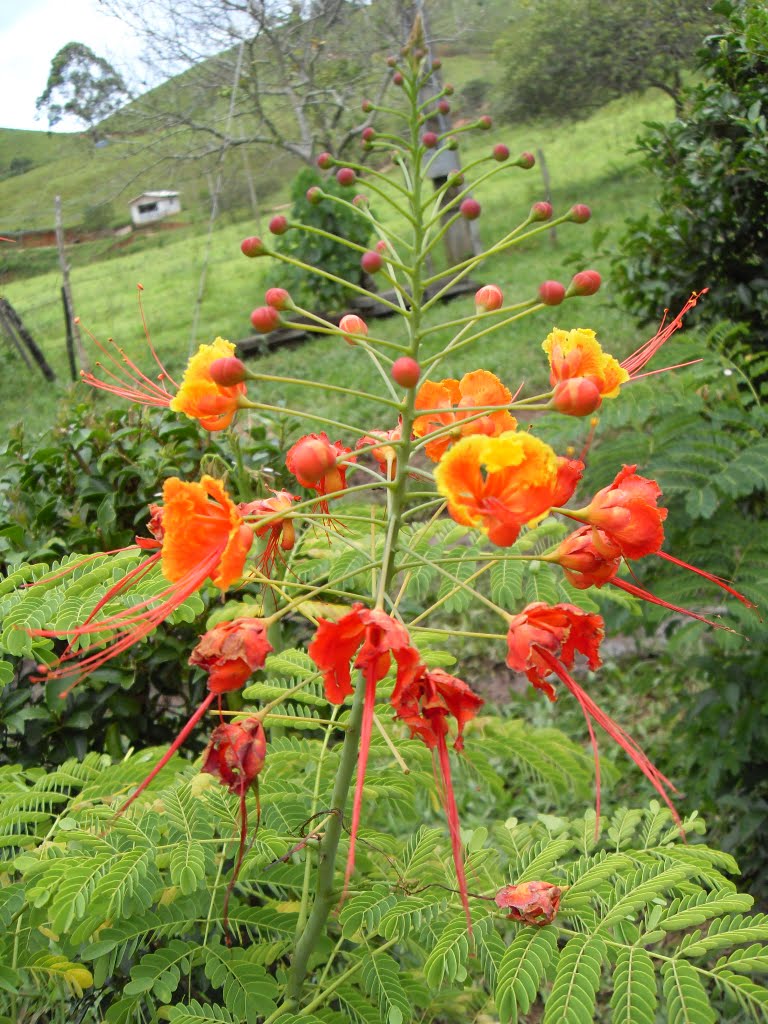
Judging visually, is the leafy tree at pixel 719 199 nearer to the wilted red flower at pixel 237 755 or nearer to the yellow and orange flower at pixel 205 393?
the yellow and orange flower at pixel 205 393

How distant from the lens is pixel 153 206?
11953mm

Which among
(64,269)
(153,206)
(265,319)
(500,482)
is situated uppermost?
(153,206)

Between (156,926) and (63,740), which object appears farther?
(63,740)

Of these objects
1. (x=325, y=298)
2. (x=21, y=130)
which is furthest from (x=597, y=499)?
(x=325, y=298)

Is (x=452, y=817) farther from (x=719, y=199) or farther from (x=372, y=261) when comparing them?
(x=719, y=199)

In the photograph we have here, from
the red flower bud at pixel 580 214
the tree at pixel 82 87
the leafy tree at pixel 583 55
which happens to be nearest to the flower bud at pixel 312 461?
the red flower bud at pixel 580 214

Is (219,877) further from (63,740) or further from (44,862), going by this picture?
(63,740)

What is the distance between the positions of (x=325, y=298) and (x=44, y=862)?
1006 centimetres

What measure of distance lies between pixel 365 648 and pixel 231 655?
0.17m

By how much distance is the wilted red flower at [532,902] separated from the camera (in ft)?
4.25

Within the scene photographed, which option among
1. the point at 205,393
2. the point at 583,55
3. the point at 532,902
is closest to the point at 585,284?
the point at 205,393

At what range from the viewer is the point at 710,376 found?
9.39 feet

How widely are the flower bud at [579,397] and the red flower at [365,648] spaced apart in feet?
1.19

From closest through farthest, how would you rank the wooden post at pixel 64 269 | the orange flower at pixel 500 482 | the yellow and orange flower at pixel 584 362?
1. the orange flower at pixel 500 482
2. the yellow and orange flower at pixel 584 362
3. the wooden post at pixel 64 269
